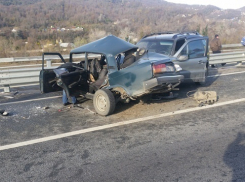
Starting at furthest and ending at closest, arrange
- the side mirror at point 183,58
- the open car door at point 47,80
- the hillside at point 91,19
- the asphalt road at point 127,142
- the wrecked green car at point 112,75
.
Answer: the hillside at point 91,19, the side mirror at point 183,58, the open car door at point 47,80, the wrecked green car at point 112,75, the asphalt road at point 127,142

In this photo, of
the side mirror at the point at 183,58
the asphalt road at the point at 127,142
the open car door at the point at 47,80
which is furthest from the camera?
the side mirror at the point at 183,58

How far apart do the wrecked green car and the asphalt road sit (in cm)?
41

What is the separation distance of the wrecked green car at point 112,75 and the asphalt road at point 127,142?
0.41m

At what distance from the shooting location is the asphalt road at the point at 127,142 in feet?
11.3

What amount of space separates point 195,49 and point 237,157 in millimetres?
5141

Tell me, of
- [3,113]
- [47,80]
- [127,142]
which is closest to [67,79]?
[47,80]

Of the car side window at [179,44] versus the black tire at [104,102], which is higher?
the car side window at [179,44]

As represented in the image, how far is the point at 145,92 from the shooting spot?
18.2ft

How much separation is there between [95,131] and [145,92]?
1.36 meters

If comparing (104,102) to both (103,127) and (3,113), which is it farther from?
(3,113)

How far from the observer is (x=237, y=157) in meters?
3.76

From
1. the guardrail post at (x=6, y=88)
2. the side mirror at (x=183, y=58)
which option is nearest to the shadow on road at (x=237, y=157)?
the side mirror at (x=183, y=58)

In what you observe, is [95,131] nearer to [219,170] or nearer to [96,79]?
[96,79]

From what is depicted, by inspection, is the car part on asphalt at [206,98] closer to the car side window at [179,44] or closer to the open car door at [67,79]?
the car side window at [179,44]
